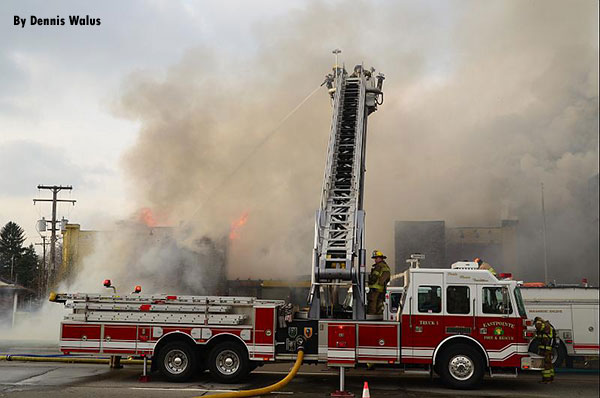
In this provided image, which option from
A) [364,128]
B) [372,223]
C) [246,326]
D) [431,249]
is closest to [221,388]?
[246,326]

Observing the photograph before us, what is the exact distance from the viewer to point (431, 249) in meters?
33.0

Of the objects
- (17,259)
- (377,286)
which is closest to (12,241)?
(17,259)

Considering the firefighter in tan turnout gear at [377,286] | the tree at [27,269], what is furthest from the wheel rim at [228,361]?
the tree at [27,269]

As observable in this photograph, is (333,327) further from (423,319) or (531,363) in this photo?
(531,363)

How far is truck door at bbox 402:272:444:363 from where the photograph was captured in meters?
11.6

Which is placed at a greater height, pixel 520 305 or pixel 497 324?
pixel 520 305

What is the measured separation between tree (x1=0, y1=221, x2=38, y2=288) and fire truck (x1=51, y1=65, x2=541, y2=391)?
35278mm

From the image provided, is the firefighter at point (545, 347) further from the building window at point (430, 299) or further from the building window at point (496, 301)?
the building window at point (430, 299)

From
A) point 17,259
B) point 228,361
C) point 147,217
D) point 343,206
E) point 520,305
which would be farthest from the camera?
point 17,259

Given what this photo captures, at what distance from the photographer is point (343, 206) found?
13180mm

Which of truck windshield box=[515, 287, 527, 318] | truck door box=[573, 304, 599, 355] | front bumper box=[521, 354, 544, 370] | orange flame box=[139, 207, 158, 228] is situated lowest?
front bumper box=[521, 354, 544, 370]

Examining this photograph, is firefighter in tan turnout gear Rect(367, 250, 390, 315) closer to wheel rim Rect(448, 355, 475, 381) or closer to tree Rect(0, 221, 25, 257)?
wheel rim Rect(448, 355, 475, 381)

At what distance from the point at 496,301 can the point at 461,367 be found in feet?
4.85

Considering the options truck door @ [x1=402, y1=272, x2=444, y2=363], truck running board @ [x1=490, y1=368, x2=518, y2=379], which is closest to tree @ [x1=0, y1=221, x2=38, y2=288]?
truck door @ [x1=402, y1=272, x2=444, y2=363]
